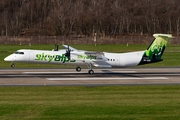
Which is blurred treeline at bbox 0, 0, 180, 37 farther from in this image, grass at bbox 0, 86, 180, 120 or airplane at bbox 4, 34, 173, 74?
grass at bbox 0, 86, 180, 120

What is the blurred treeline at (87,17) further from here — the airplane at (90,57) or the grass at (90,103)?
the grass at (90,103)

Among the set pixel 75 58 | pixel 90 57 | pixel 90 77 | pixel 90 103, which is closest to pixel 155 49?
pixel 90 57

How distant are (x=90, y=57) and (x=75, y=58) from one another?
1.57 meters

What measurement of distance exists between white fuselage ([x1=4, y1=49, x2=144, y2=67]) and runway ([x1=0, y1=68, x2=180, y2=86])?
1161mm

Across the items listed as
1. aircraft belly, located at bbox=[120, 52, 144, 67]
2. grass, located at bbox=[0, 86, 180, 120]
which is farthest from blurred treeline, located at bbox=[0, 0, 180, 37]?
grass, located at bbox=[0, 86, 180, 120]

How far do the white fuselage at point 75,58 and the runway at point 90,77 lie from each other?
1.16 meters

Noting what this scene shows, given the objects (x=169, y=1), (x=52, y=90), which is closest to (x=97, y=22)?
(x=169, y=1)

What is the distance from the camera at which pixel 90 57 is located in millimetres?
45062

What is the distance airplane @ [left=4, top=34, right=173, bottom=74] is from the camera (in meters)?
44.3

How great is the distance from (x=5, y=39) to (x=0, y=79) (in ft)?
206

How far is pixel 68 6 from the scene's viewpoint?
125 metres

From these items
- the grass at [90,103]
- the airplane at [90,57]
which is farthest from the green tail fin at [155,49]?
the grass at [90,103]

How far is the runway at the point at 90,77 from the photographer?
125ft

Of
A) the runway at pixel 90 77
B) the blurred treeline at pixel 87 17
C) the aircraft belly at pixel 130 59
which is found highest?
the blurred treeline at pixel 87 17
